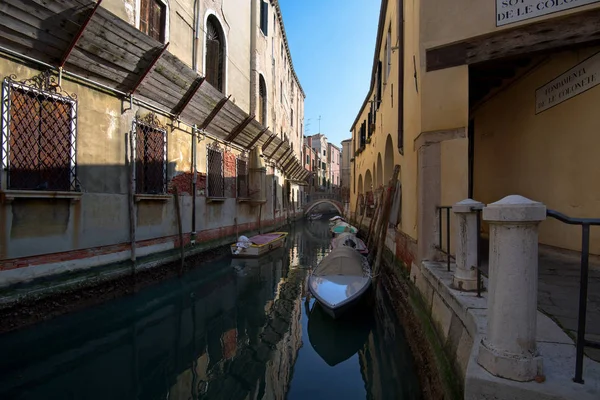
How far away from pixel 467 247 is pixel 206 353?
326cm

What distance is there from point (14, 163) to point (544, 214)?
548 centimetres

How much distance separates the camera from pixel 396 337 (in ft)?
15.1

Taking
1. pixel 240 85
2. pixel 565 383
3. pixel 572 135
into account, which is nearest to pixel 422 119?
pixel 572 135

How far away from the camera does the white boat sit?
15.9 feet

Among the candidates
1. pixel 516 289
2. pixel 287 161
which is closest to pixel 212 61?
pixel 287 161

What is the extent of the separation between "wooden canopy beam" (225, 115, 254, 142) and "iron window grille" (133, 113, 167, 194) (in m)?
3.21

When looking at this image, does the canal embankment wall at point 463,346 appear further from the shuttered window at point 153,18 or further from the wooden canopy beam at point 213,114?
the shuttered window at point 153,18

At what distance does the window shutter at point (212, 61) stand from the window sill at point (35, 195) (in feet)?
19.0

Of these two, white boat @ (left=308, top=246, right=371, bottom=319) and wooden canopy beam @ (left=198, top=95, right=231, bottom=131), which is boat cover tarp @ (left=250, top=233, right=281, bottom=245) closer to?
wooden canopy beam @ (left=198, top=95, right=231, bottom=131)

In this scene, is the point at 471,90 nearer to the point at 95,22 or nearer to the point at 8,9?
the point at 95,22

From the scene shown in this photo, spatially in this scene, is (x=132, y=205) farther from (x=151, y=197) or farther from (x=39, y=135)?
(x=39, y=135)

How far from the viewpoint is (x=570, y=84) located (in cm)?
430

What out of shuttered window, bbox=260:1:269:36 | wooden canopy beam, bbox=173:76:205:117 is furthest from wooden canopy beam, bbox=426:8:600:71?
shuttered window, bbox=260:1:269:36

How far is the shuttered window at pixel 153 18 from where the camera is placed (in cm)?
653
